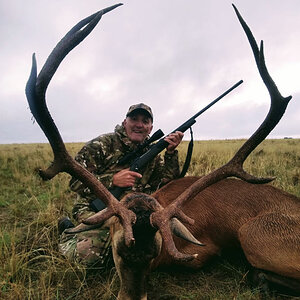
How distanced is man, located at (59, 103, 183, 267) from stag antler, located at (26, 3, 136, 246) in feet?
4.46

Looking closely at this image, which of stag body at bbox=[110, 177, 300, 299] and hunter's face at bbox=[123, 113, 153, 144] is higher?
hunter's face at bbox=[123, 113, 153, 144]

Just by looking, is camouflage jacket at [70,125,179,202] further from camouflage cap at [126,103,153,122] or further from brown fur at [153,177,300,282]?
brown fur at [153,177,300,282]

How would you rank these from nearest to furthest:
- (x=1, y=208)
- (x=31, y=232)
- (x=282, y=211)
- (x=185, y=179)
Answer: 1. (x=282, y=211)
2. (x=185, y=179)
3. (x=31, y=232)
4. (x=1, y=208)

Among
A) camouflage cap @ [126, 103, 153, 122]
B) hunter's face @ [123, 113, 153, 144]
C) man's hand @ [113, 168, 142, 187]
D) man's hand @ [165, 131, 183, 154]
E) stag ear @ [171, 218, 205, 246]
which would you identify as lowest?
stag ear @ [171, 218, 205, 246]

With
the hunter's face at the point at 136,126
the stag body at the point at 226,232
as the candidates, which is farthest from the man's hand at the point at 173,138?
the stag body at the point at 226,232

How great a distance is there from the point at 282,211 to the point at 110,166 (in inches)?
110

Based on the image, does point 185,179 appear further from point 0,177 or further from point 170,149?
point 0,177

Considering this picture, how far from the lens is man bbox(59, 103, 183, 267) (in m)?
4.31

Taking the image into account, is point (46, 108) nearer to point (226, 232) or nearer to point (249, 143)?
point (249, 143)

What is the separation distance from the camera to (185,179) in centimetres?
452

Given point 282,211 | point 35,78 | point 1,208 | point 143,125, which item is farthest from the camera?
point 1,208

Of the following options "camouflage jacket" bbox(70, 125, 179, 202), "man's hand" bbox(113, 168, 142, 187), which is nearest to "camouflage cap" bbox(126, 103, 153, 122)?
"camouflage jacket" bbox(70, 125, 179, 202)

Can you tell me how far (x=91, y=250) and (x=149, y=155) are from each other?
1673 mm

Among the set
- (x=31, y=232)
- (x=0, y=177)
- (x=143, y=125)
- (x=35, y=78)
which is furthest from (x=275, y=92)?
(x=0, y=177)
